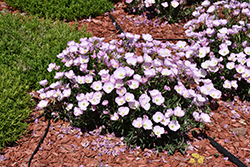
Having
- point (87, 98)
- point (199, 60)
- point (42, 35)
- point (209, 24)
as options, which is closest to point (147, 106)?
point (87, 98)

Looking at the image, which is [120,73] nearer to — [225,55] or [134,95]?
[134,95]

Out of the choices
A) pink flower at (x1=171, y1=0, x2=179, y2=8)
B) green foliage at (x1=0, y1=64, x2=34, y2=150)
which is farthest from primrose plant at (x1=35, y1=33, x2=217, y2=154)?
pink flower at (x1=171, y1=0, x2=179, y2=8)

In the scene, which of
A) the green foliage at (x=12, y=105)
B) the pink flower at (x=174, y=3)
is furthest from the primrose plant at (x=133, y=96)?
the pink flower at (x=174, y=3)

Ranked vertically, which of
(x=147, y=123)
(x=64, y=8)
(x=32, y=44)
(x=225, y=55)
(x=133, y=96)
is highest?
(x=64, y=8)

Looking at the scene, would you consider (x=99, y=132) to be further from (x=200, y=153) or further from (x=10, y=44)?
(x=10, y=44)

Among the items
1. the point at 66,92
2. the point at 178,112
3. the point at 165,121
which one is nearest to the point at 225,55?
the point at 178,112

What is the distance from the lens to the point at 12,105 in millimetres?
3359

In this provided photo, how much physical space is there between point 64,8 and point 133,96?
336 cm

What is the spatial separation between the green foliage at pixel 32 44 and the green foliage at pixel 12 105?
150mm

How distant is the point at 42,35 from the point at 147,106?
110 inches

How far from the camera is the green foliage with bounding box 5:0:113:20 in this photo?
520cm

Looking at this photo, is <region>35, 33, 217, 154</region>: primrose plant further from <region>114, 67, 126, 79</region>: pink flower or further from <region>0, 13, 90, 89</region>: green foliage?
<region>0, 13, 90, 89</region>: green foliage

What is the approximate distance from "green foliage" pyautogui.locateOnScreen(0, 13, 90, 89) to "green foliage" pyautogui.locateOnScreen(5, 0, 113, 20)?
0.46 m

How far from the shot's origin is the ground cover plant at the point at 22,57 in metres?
3.25
